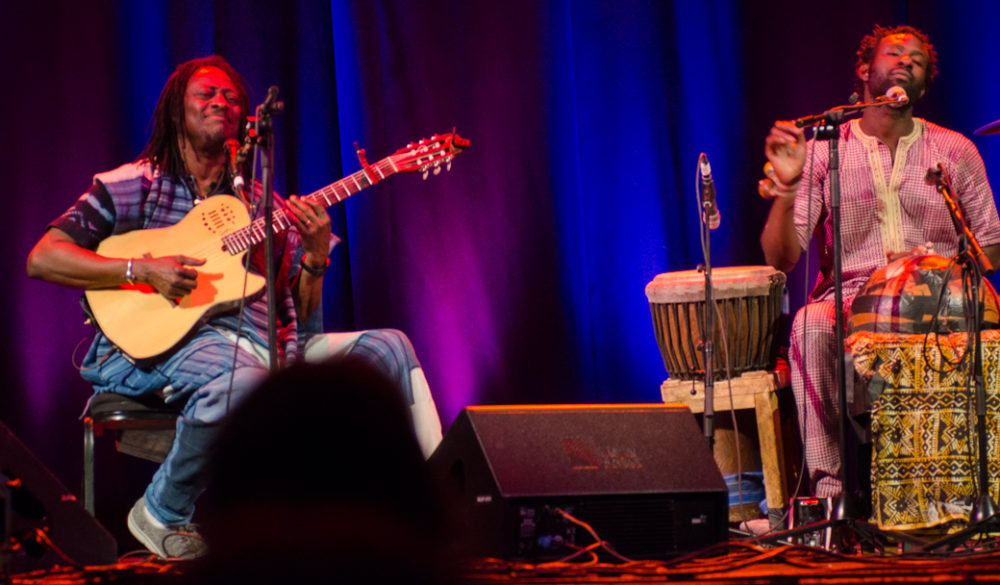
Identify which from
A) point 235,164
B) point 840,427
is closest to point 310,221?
point 235,164

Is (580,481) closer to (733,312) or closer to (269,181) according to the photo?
(269,181)

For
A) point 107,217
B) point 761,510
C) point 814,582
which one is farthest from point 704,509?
point 107,217

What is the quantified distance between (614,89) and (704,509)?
8.83ft

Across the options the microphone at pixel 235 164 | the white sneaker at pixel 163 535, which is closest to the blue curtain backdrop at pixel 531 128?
the microphone at pixel 235 164

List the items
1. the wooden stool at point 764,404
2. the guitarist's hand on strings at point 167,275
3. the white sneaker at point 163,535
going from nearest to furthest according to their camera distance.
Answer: the white sneaker at point 163,535 < the guitarist's hand on strings at point 167,275 < the wooden stool at point 764,404

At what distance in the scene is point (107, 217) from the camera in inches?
147

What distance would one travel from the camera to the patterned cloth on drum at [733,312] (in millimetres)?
4312

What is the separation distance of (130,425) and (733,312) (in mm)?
2263

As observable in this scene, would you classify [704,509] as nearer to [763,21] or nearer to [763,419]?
[763,419]

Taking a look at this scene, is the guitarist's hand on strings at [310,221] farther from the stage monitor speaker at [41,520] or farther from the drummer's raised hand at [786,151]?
the drummer's raised hand at [786,151]

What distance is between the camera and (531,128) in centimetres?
500

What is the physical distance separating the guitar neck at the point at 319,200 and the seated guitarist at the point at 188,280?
56mm

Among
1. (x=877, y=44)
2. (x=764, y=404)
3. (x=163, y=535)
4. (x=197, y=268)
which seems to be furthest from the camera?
(x=877, y=44)

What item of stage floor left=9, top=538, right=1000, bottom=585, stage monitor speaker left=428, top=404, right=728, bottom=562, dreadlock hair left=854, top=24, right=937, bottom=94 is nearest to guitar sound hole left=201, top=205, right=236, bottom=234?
stage monitor speaker left=428, top=404, right=728, bottom=562
